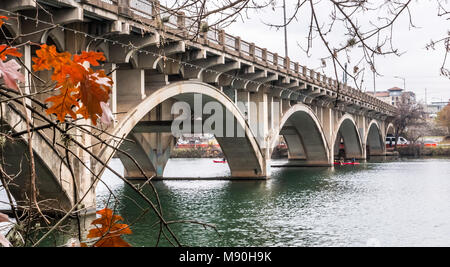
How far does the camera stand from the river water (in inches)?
583

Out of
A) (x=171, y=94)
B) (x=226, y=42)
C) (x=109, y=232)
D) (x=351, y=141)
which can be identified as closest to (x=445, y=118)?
(x=351, y=141)

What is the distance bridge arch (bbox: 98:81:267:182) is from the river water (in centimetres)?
142

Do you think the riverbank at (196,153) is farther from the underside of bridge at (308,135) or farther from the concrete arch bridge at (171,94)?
the concrete arch bridge at (171,94)

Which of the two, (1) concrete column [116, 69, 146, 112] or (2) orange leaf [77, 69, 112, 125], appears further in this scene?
(1) concrete column [116, 69, 146, 112]

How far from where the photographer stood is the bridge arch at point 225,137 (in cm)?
1907

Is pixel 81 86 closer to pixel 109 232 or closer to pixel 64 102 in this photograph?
pixel 64 102

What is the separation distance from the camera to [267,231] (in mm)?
16078

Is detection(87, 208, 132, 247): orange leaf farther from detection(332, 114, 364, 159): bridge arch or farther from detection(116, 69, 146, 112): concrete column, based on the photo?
detection(332, 114, 364, 159): bridge arch

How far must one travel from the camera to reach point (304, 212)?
65.9ft

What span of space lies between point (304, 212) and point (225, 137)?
38.6 feet

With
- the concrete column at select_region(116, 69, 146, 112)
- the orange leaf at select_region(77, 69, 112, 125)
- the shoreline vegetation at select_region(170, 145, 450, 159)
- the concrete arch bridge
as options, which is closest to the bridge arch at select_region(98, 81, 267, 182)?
the concrete arch bridge

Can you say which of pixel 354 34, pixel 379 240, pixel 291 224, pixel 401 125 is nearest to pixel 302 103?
pixel 291 224
